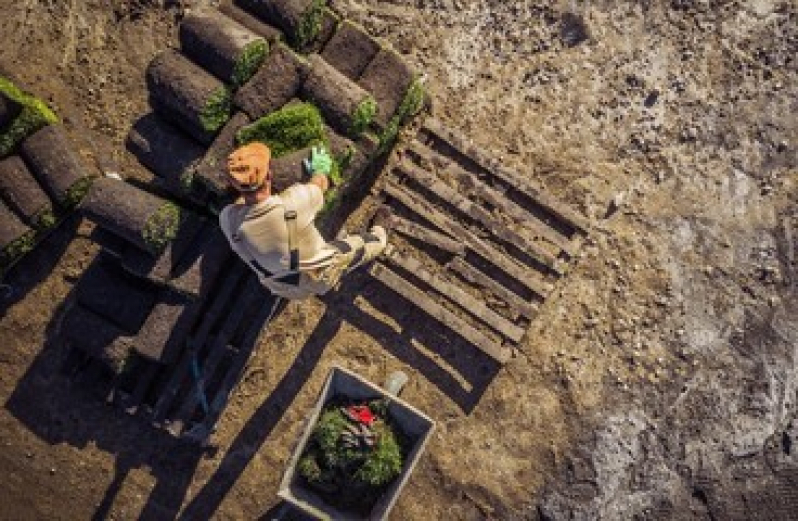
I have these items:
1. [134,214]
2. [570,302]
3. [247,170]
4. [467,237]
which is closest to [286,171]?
[247,170]

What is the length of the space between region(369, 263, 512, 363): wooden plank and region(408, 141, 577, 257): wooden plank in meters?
1.14

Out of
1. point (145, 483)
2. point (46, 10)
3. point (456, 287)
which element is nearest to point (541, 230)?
point (456, 287)

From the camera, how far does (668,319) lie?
766cm

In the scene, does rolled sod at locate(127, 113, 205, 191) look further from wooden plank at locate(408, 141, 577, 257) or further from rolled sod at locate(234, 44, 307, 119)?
wooden plank at locate(408, 141, 577, 257)

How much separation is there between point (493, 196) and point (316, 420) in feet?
9.11

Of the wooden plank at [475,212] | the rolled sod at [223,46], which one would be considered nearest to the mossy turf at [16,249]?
the rolled sod at [223,46]

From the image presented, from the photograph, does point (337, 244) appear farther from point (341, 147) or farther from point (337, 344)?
point (337, 344)

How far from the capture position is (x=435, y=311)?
751cm

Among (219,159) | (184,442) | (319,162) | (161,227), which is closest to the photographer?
(319,162)

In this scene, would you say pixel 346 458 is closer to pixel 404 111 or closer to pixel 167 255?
pixel 167 255

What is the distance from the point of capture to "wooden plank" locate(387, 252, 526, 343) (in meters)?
7.47

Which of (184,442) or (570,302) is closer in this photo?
(570,302)

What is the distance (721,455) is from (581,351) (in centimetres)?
179

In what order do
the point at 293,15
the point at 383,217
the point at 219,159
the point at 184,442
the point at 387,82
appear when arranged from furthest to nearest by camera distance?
the point at 184,442 → the point at 383,217 → the point at 387,82 → the point at 293,15 → the point at 219,159
